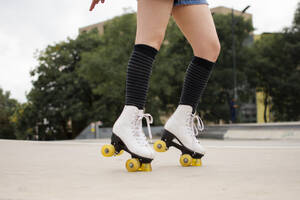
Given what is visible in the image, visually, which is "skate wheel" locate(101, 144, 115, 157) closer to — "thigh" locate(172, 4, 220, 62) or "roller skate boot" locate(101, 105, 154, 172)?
"roller skate boot" locate(101, 105, 154, 172)

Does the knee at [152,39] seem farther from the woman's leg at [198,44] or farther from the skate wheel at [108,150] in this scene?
the skate wheel at [108,150]

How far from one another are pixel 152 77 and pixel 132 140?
25.9 m

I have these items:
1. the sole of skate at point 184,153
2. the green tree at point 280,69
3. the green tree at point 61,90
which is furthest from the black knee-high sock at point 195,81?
the green tree at point 61,90

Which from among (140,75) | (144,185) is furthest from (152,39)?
(144,185)

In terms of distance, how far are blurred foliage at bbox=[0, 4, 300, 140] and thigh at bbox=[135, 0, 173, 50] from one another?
2504cm

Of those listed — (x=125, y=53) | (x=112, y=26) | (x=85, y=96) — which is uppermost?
(x=112, y=26)

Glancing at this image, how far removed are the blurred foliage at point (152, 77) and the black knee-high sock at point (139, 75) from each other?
25084mm

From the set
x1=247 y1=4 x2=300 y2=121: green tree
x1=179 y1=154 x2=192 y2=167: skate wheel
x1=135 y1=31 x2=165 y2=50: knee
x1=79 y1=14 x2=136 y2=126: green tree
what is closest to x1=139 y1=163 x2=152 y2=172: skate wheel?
x1=179 y1=154 x2=192 y2=167: skate wheel

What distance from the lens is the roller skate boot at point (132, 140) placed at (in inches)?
92.4

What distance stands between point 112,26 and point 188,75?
27191 millimetres

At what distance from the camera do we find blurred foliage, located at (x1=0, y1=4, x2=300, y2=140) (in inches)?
1127

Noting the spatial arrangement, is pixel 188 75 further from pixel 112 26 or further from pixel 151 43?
pixel 112 26

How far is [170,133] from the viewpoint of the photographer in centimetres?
278

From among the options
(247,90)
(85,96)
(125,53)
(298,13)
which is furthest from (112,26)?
(298,13)
